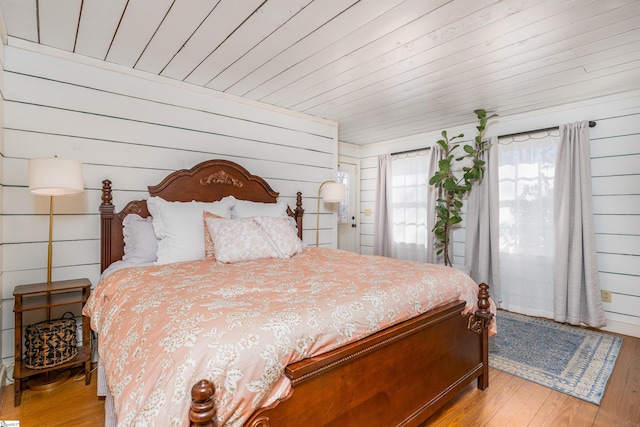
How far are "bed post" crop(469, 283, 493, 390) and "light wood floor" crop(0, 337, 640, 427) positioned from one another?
3.2 inches

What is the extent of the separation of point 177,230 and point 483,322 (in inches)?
87.2

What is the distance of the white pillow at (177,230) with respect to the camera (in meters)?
2.36

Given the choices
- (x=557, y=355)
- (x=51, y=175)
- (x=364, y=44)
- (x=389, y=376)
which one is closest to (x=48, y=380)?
(x=51, y=175)

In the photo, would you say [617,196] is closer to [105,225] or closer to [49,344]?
[105,225]

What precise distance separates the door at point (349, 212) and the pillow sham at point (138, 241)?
10.5 ft

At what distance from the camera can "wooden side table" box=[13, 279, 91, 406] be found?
1912 millimetres

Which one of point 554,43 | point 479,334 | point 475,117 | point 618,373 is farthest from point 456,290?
point 475,117

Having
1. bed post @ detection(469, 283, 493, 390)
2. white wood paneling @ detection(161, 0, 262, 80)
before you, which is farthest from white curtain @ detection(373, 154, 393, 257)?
white wood paneling @ detection(161, 0, 262, 80)

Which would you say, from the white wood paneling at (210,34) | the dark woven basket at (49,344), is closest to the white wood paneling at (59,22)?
the white wood paneling at (210,34)

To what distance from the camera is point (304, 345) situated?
1152mm

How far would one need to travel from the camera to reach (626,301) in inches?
120

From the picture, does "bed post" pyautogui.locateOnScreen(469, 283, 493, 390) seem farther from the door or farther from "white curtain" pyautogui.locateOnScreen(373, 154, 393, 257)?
the door

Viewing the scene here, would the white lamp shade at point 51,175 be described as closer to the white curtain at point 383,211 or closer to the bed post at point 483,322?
the bed post at point 483,322

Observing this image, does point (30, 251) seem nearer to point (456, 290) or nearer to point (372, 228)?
point (456, 290)
